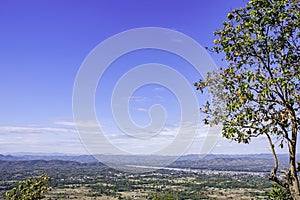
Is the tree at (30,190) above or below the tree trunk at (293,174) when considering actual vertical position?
below

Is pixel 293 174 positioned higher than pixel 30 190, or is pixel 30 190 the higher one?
pixel 293 174

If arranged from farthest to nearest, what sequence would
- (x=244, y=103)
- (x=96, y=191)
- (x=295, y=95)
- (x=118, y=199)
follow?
1. (x=96, y=191)
2. (x=118, y=199)
3. (x=244, y=103)
4. (x=295, y=95)

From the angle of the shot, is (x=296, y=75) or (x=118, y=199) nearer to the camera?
(x=296, y=75)

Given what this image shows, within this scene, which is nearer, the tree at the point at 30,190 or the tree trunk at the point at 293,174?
the tree trunk at the point at 293,174

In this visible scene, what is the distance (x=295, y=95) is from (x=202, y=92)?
109 inches

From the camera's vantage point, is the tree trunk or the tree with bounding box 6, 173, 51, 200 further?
the tree with bounding box 6, 173, 51, 200

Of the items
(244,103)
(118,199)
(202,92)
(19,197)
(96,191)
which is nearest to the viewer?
(244,103)

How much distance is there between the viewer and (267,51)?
28.2 feet

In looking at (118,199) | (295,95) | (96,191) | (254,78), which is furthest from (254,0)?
(96,191)

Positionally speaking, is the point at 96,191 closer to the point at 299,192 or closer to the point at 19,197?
the point at 19,197

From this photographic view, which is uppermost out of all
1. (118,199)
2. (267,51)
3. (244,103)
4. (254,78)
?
(267,51)

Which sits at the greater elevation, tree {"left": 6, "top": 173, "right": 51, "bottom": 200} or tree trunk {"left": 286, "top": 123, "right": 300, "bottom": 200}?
tree trunk {"left": 286, "top": 123, "right": 300, "bottom": 200}

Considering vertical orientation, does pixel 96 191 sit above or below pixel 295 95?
below

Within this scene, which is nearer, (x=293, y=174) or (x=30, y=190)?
(x=293, y=174)
